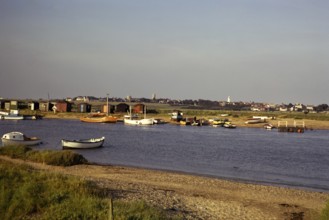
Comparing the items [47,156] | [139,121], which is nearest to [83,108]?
[139,121]

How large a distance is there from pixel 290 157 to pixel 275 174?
46.9 feet

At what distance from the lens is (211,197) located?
21422 mm

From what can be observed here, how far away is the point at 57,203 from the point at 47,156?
18712 millimetres

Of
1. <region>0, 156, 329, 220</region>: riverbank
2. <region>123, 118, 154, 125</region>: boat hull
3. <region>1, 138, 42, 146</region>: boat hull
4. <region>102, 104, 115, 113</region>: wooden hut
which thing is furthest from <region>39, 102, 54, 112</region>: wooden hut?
<region>0, 156, 329, 220</region>: riverbank

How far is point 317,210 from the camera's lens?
20.5m

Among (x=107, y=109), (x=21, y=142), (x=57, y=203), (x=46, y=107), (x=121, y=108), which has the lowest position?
(x=21, y=142)

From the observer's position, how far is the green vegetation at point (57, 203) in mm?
12055

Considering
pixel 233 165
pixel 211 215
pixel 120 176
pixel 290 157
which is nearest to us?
pixel 211 215

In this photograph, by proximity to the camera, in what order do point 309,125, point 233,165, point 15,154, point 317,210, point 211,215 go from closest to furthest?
point 211,215 < point 317,210 < point 15,154 < point 233,165 < point 309,125

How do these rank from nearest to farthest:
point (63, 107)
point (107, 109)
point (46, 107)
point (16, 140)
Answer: point (16, 140) < point (107, 109) < point (63, 107) < point (46, 107)

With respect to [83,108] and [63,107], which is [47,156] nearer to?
[63,107]

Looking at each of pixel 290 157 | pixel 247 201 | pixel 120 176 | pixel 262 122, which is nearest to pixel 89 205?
pixel 247 201

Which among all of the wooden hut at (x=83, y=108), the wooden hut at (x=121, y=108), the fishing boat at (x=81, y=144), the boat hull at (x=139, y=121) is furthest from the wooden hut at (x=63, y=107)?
the fishing boat at (x=81, y=144)

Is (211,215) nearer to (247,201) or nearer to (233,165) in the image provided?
(247,201)
